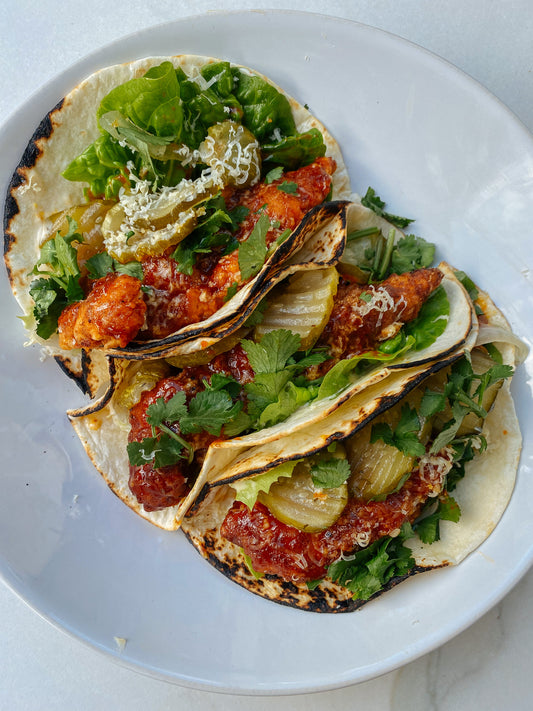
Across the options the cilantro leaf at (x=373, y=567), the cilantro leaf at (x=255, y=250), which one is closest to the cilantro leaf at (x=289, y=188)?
the cilantro leaf at (x=255, y=250)

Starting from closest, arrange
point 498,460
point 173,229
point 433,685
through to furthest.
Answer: point 173,229
point 498,460
point 433,685

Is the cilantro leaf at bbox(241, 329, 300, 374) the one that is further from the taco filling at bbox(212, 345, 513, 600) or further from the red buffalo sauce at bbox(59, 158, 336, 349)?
the taco filling at bbox(212, 345, 513, 600)

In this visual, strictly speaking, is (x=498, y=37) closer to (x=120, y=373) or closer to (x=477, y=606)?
(x=120, y=373)

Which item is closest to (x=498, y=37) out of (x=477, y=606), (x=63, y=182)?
(x=63, y=182)

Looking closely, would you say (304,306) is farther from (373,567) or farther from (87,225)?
(373,567)

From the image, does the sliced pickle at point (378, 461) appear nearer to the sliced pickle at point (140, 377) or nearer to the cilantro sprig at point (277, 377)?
the cilantro sprig at point (277, 377)

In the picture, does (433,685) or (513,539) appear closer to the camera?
(513,539)

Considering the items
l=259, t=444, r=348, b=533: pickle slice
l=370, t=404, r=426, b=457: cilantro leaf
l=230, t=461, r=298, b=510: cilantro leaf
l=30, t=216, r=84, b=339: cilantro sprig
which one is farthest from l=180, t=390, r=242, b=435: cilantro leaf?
l=30, t=216, r=84, b=339: cilantro sprig
